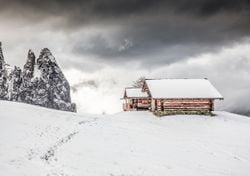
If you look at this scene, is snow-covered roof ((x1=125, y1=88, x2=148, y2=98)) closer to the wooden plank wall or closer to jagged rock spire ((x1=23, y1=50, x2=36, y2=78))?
the wooden plank wall

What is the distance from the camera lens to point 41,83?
141375 millimetres

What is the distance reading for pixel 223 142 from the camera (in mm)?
37062

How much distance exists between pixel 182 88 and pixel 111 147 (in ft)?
105

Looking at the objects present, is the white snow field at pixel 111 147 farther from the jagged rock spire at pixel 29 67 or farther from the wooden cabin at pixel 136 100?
the jagged rock spire at pixel 29 67

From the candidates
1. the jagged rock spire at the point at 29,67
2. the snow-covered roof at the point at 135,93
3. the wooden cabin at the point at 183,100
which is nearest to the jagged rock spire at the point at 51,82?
the jagged rock spire at the point at 29,67

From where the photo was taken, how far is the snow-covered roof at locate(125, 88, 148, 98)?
228ft

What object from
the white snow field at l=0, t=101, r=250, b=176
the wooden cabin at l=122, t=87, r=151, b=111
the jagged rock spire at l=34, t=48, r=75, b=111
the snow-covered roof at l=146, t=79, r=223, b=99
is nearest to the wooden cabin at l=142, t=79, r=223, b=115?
the snow-covered roof at l=146, t=79, r=223, b=99

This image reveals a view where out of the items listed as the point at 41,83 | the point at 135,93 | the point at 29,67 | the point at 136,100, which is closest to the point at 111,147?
the point at 136,100

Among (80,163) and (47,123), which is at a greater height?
(47,123)

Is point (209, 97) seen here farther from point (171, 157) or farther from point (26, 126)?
point (26, 126)

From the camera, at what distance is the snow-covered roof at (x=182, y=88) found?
56.1 m

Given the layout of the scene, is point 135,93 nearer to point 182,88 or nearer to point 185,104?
point 182,88

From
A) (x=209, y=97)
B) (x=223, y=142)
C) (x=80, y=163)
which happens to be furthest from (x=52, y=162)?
(x=209, y=97)

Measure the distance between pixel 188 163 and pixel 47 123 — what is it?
550 inches
